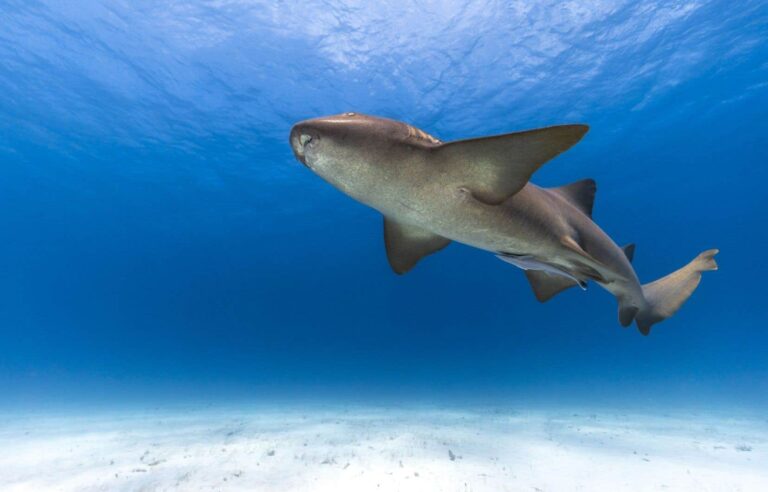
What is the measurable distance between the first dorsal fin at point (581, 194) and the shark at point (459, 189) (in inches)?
7.8

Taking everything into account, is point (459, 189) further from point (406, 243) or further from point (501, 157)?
point (406, 243)

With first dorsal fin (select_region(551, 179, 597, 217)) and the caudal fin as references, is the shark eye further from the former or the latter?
the caudal fin

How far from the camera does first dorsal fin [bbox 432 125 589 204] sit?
2.24 m

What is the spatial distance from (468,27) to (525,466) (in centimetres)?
1536

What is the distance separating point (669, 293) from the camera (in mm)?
4809

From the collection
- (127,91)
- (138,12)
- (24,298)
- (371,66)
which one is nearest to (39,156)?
(127,91)

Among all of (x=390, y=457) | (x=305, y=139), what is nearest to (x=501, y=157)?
(x=305, y=139)

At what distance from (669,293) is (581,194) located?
1950mm

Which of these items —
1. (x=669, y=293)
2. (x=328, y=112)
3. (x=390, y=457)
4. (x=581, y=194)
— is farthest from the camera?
(x=328, y=112)

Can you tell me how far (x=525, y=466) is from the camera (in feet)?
25.8

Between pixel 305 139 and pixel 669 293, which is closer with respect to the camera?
pixel 305 139

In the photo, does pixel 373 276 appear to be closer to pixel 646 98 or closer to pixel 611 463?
pixel 646 98

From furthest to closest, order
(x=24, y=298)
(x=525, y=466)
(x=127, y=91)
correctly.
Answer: (x=24, y=298) → (x=127, y=91) → (x=525, y=466)

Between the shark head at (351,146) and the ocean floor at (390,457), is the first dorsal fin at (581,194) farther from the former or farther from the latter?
→ the ocean floor at (390,457)
